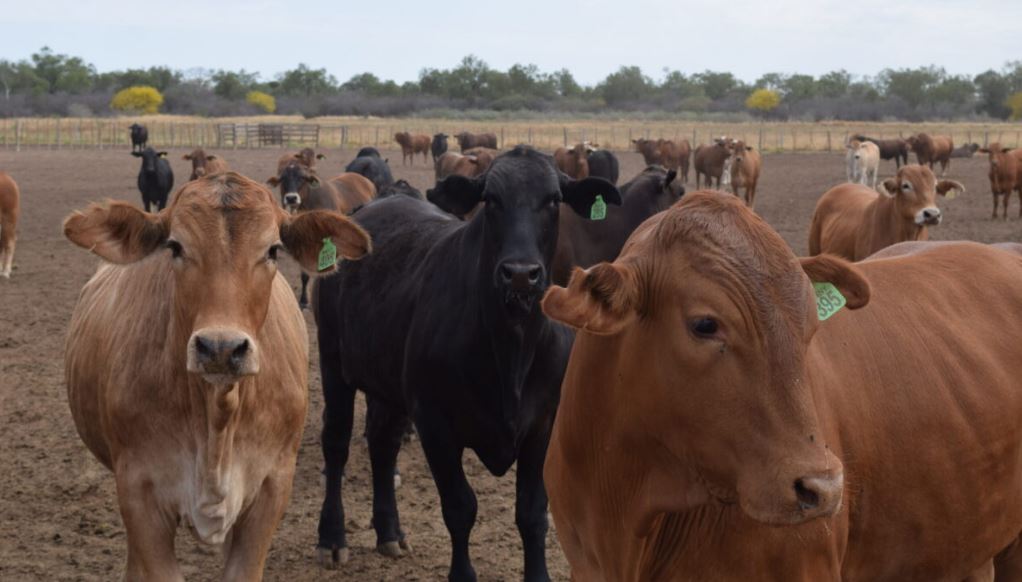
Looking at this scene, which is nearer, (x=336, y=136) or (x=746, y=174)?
(x=746, y=174)

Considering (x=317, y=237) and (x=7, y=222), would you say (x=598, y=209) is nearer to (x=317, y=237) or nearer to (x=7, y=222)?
(x=317, y=237)

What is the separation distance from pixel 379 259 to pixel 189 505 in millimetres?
2270

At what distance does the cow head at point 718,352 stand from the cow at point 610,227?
845cm

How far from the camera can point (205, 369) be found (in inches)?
157

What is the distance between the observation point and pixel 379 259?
6.46 m

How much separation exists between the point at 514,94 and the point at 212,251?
4992 inches

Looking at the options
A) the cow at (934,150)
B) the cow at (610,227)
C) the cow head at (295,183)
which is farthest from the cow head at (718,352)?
the cow at (934,150)

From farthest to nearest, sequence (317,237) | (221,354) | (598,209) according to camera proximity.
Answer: (598,209), (317,237), (221,354)

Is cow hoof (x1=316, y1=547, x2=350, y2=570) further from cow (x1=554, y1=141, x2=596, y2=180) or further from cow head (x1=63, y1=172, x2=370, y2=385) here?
cow (x1=554, y1=141, x2=596, y2=180)

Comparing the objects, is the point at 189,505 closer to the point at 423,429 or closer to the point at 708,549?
the point at 423,429

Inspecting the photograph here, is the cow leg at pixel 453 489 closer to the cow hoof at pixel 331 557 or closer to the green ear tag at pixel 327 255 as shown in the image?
the cow hoof at pixel 331 557

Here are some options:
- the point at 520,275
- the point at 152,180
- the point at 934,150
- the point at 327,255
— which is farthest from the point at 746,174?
the point at 327,255

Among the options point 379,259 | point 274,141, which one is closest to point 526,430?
point 379,259

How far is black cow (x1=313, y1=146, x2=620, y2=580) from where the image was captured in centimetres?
532
